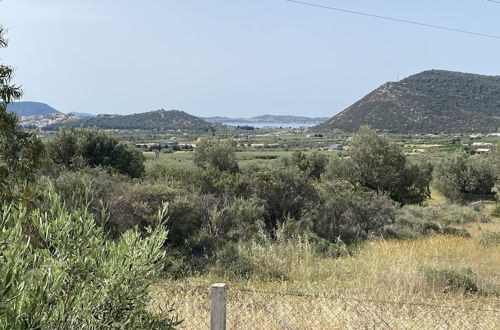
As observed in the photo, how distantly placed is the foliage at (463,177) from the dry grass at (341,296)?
24798 millimetres

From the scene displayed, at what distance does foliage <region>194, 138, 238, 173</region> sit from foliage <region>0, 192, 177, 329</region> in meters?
20.3

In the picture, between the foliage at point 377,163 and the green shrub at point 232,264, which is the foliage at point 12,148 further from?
the foliage at point 377,163

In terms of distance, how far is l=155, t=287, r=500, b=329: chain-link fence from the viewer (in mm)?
5789

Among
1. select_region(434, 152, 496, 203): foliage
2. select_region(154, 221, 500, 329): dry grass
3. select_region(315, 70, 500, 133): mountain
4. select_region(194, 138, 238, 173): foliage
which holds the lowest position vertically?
select_region(434, 152, 496, 203): foliage

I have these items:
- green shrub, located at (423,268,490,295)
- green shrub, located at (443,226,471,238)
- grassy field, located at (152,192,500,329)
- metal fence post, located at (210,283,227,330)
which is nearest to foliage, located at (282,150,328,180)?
green shrub, located at (443,226,471,238)

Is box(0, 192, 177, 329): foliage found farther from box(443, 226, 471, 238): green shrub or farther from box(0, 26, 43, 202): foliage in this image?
box(443, 226, 471, 238): green shrub

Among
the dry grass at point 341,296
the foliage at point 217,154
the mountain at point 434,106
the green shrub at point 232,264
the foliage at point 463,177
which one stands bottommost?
the foliage at point 463,177

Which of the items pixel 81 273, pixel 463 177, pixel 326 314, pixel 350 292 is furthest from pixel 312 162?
pixel 81 273

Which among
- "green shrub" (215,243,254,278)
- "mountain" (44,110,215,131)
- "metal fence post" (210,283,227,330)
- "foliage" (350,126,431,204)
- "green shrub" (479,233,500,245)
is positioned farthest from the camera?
"mountain" (44,110,215,131)

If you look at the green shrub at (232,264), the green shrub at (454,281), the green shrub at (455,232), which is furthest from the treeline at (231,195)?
the green shrub at (454,281)

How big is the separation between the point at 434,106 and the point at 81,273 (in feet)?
420

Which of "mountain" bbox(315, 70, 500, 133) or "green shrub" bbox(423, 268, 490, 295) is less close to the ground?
"mountain" bbox(315, 70, 500, 133)

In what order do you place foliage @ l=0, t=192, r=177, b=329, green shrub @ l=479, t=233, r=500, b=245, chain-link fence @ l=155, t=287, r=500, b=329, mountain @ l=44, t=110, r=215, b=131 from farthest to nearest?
mountain @ l=44, t=110, r=215, b=131
green shrub @ l=479, t=233, r=500, b=245
chain-link fence @ l=155, t=287, r=500, b=329
foliage @ l=0, t=192, r=177, b=329

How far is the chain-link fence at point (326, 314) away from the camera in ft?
19.0
